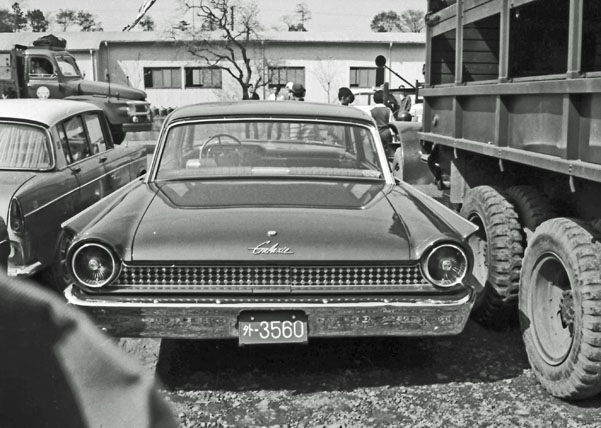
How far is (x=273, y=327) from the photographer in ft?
12.7

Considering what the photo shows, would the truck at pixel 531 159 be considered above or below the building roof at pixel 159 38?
below

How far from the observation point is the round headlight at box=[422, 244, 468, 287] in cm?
396

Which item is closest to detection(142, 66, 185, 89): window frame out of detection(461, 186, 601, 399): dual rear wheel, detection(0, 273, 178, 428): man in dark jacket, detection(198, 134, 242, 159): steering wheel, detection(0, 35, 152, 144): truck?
detection(0, 35, 152, 144): truck

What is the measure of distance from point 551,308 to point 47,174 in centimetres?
373

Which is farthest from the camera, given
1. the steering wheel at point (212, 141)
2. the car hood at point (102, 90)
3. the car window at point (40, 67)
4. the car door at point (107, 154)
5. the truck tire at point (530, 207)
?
the car hood at point (102, 90)

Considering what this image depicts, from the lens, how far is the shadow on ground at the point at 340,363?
4293 mm

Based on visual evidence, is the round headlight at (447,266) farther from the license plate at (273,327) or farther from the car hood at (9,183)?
the car hood at (9,183)

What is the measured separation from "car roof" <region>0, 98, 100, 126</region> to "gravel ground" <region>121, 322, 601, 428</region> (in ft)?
7.21

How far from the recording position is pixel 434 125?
6.46 m

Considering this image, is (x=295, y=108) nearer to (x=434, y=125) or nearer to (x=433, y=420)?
(x=434, y=125)

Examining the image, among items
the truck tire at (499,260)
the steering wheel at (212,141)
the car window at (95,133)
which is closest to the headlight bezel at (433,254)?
the truck tire at (499,260)

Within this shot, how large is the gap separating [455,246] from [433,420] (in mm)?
866

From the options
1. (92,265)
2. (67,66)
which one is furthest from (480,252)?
(67,66)

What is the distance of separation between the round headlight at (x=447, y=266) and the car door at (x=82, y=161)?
328cm
